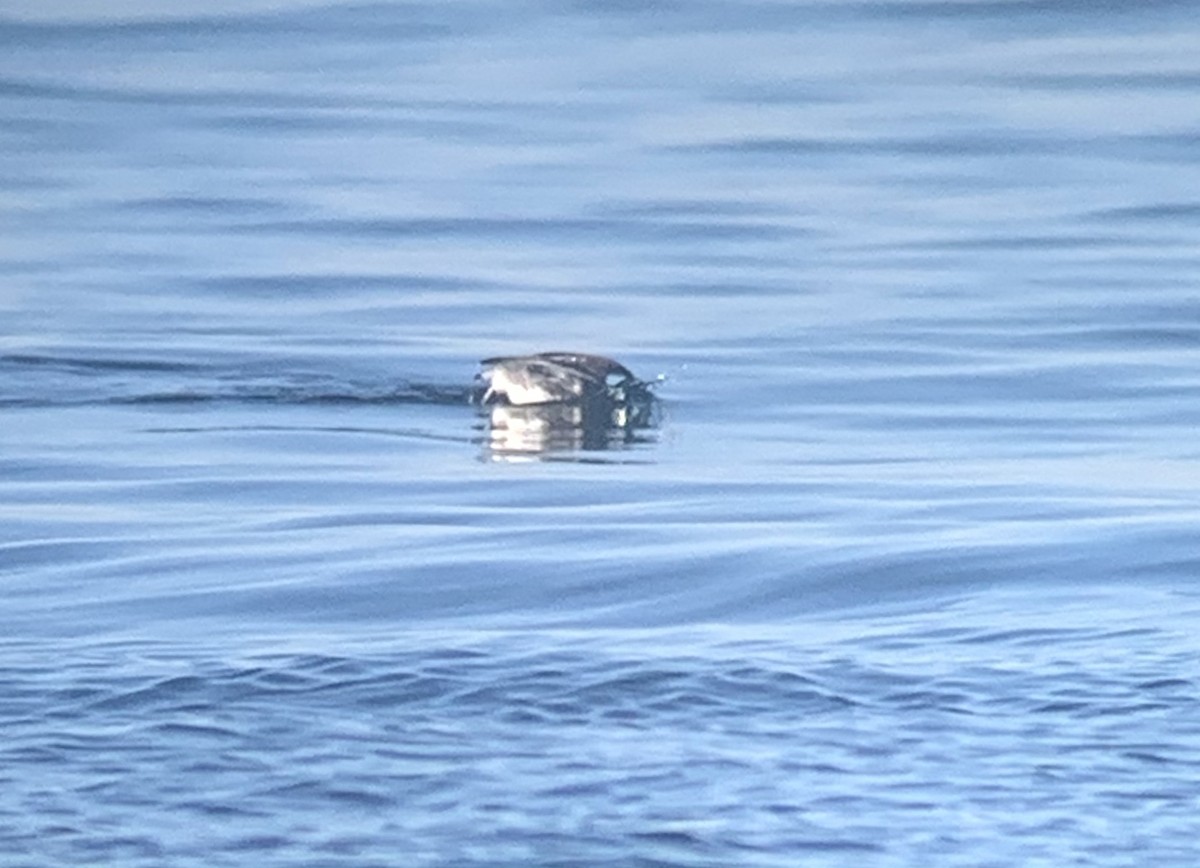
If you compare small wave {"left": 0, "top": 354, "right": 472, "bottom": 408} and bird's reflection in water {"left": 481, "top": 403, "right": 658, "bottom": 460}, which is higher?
small wave {"left": 0, "top": 354, "right": 472, "bottom": 408}

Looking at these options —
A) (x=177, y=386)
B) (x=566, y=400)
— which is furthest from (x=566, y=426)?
(x=177, y=386)

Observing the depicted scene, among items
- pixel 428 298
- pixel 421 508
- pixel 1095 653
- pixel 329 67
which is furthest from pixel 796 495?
pixel 329 67

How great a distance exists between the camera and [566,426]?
37.8 feet

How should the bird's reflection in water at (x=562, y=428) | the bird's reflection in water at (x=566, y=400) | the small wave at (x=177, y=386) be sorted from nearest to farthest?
1. the bird's reflection in water at (x=562, y=428)
2. the bird's reflection in water at (x=566, y=400)
3. the small wave at (x=177, y=386)

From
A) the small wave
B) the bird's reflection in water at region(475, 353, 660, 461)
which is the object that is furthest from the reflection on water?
→ the small wave

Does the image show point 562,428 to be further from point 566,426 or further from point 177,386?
point 177,386

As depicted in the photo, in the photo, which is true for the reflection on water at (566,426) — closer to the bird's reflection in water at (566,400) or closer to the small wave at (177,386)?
the bird's reflection in water at (566,400)

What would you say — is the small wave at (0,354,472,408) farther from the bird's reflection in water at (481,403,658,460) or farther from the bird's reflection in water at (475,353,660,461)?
the bird's reflection in water at (481,403,658,460)

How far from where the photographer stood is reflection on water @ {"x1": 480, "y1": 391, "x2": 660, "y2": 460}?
11.0m

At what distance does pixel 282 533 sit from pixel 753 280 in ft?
25.3

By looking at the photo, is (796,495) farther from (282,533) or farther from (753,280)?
(753,280)

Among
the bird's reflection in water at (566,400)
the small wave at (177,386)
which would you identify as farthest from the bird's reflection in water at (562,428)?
the small wave at (177,386)

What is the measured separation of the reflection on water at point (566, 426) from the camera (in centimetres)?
1104

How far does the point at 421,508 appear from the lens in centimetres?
976
